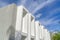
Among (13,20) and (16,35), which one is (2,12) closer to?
(13,20)

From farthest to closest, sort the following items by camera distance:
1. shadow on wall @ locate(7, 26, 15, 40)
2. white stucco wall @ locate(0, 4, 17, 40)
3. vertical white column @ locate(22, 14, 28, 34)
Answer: vertical white column @ locate(22, 14, 28, 34) → white stucco wall @ locate(0, 4, 17, 40) → shadow on wall @ locate(7, 26, 15, 40)

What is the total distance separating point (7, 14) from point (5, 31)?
153 cm

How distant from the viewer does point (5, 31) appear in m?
9.63

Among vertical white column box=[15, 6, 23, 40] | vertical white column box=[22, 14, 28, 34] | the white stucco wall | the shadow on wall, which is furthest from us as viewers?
vertical white column box=[22, 14, 28, 34]

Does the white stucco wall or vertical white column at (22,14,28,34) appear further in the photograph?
vertical white column at (22,14,28,34)

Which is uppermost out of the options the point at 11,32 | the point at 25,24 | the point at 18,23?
the point at 25,24

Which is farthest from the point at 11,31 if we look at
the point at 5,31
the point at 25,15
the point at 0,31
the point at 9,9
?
the point at 25,15

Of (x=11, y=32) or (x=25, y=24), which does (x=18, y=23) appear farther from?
(x=25, y=24)

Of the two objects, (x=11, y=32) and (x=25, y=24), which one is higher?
(x=25, y=24)

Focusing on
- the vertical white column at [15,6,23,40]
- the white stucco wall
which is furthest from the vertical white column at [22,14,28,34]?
the white stucco wall

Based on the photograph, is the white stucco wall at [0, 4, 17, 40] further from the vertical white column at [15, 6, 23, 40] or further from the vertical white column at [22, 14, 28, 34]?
the vertical white column at [22, 14, 28, 34]

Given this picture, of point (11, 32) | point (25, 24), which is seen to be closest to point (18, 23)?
point (11, 32)

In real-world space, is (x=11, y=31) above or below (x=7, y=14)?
below

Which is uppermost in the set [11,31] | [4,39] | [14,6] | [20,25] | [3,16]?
[14,6]
